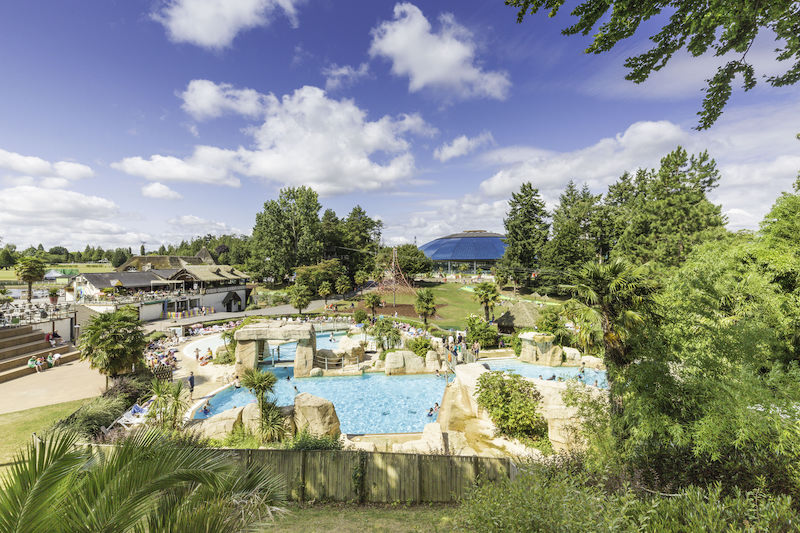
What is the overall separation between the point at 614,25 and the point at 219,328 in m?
33.8

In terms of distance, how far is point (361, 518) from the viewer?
6688mm

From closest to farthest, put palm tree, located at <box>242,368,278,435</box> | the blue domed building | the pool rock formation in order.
→ palm tree, located at <box>242,368,278,435</box>, the pool rock formation, the blue domed building

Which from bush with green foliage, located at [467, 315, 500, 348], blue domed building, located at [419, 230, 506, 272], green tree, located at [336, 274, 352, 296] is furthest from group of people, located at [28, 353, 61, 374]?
blue domed building, located at [419, 230, 506, 272]

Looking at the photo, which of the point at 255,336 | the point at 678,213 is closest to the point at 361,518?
the point at 255,336

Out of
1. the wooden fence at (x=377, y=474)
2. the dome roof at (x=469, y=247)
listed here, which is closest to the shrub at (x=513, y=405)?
the wooden fence at (x=377, y=474)

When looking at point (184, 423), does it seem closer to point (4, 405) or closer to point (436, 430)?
point (4, 405)

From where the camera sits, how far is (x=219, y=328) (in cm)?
3002

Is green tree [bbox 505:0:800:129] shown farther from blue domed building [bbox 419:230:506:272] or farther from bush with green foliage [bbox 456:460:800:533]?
blue domed building [bbox 419:230:506:272]

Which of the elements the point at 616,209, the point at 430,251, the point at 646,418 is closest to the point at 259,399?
the point at 646,418

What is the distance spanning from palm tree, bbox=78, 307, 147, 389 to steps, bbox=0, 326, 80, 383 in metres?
6.15

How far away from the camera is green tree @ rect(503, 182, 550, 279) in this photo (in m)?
49.9

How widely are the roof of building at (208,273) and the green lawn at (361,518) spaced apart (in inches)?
1628

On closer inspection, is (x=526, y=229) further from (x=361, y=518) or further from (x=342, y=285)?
(x=361, y=518)

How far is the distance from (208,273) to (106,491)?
154ft
